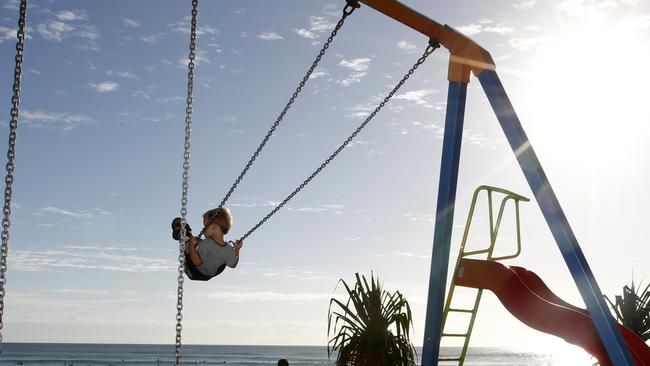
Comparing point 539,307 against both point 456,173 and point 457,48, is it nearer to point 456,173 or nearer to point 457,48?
point 456,173

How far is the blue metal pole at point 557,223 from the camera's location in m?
5.76

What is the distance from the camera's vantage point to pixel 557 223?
599 centimetres

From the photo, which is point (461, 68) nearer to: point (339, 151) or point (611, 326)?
point (339, 151)

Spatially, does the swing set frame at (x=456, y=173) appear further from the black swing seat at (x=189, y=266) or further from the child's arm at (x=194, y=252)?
the child's arm at (x=194, y=252)

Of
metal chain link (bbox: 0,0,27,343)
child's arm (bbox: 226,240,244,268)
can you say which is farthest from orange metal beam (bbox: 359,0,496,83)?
metal chain link (bbox: 0,0,27,343)

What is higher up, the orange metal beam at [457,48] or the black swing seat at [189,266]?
the orange metal beam at [457,48]

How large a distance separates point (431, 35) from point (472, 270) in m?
2.18

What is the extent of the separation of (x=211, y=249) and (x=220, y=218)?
27 centimetres

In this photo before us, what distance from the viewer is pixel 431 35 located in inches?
256

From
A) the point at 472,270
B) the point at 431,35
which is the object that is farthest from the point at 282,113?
the point at 472,270

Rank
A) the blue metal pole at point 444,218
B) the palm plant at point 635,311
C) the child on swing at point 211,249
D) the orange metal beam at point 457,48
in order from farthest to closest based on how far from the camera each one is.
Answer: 1. the palm plant at point 635,311
2. the orange metal beam at point 457,48
3. the blue metal pole at point 444,218
4. the child on swing at point 211,249

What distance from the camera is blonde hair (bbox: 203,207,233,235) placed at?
19.0ft

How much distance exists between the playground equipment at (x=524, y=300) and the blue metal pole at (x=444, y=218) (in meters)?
0.11

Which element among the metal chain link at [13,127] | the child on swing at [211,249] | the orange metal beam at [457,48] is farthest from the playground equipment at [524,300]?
the metal chain link at [13,127]
